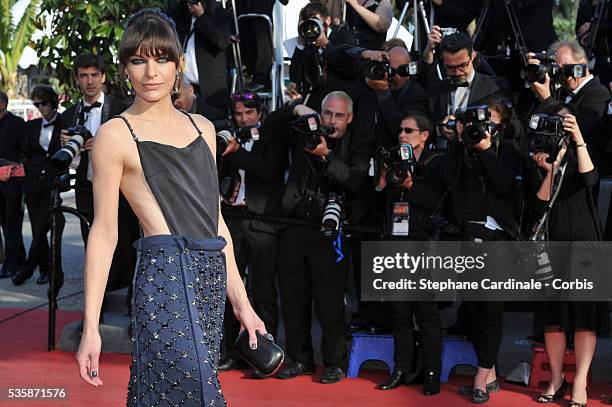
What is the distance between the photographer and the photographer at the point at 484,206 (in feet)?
20.0

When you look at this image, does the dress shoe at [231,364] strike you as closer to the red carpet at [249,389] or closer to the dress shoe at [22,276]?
the red carpet at [249,389]

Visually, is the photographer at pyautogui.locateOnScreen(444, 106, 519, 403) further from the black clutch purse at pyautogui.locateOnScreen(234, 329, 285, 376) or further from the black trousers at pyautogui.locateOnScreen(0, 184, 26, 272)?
the black trousers at pyautogui.locateOnScreen(0, 184, 26, 272)

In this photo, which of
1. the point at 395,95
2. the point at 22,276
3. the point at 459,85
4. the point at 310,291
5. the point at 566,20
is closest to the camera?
the point at 459,85

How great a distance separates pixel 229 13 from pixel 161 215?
533 centimetres

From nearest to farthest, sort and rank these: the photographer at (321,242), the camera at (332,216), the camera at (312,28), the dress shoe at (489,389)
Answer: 1. the dress shoe at (489,389)
2. the camera at (332,216)
3. the photographer at (321,242)
4. the camera at (312,28)

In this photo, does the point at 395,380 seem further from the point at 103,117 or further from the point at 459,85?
the point at 103,117

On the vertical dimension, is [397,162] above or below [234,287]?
above

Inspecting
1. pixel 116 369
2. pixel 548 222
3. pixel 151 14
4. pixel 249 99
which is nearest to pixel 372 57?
pixel 249 99

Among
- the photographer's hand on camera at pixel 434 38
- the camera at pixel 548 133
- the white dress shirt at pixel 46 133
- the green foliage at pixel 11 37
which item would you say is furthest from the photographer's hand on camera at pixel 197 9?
the green foliage at pixel 11 37

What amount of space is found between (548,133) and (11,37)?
20668 millimetres

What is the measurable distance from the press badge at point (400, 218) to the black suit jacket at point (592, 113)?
0.96 meters

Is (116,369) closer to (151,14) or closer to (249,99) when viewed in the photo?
(249,99)

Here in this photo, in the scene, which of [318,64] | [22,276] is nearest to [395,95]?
[318,64]

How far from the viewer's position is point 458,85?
22.1 feet
